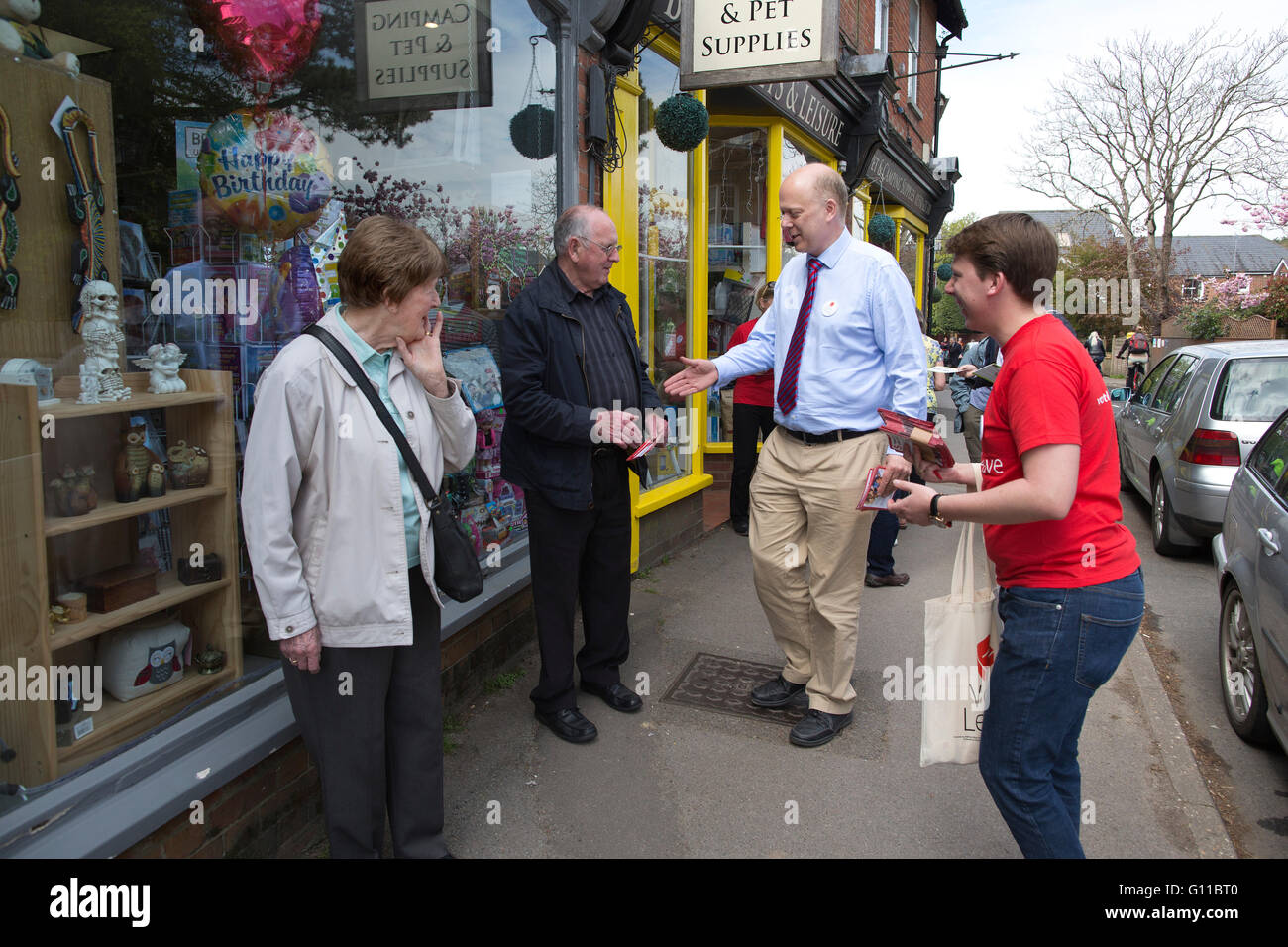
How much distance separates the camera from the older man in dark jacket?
346cm

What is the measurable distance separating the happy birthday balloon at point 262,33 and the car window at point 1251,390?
6.39 m

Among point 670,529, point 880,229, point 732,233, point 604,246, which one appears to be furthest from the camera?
point 880,229

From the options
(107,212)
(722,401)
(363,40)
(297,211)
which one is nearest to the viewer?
(107,212)

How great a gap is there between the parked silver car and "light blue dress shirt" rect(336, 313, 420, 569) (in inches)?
228

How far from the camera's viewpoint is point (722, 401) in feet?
27.5

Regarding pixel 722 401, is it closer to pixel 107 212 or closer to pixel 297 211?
pixel 297 211

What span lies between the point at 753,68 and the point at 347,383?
151 inches

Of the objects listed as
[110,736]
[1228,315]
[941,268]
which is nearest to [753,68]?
[110,736]

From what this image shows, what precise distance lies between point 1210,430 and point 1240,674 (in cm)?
299

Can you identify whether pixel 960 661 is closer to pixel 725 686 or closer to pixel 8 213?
pixel 725 686

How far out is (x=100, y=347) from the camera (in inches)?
109

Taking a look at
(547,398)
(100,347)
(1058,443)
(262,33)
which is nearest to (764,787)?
(547,398)

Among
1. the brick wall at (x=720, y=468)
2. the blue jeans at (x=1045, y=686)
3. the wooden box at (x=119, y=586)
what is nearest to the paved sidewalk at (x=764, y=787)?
the blue jeans at (x=1045, y=686)

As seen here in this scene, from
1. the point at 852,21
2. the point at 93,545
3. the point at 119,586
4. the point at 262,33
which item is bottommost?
the point at 119,586
